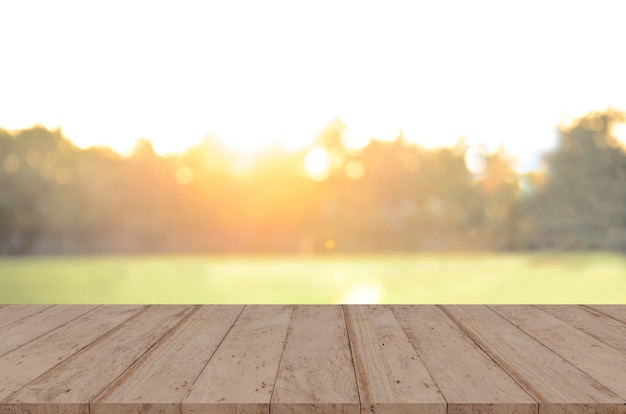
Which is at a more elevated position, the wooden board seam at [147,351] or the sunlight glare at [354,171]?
the sunlight glare at [354,171]

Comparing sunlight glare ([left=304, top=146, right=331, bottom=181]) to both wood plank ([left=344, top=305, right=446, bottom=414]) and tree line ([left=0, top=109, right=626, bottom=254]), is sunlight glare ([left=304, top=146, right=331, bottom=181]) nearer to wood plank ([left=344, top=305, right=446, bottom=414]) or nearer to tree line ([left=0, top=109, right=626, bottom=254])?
tree line ([left=0, top=109, right=626, bottom=254])

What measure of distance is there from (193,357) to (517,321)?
1.01 metres

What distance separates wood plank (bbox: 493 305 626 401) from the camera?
3.92ft

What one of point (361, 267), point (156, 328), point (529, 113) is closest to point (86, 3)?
point (361, 267)

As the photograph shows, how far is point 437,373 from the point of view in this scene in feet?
3.88

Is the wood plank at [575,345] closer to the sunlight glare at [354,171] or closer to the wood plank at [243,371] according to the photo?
the wood plank at [243,371]

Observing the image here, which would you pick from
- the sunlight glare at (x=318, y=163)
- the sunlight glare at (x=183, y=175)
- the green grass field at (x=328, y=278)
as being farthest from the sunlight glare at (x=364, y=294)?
the sunlight glare at (x=183, y=175)

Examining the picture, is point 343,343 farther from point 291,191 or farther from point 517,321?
point 291,191

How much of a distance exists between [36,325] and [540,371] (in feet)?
4.69

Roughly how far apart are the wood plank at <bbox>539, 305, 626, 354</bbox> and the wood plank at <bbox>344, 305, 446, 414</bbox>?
555 millimetres

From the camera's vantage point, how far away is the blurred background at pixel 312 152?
9.45m

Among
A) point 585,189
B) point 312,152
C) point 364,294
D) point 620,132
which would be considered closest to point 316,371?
point 312,152

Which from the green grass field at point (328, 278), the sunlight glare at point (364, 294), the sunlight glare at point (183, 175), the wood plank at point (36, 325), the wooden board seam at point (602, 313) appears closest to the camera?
the wood plank at point (36, 325)

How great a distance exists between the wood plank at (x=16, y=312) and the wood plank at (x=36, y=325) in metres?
0.03
